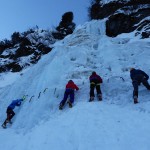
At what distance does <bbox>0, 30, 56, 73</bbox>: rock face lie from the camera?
24.9 m

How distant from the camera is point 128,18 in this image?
21.7 meters

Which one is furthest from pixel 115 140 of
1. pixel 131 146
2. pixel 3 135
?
pixel 3 135

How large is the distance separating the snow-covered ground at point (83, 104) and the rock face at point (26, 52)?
6.31 m

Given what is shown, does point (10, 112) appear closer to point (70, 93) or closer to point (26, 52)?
point (70, 93)

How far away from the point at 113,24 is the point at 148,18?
3151mm

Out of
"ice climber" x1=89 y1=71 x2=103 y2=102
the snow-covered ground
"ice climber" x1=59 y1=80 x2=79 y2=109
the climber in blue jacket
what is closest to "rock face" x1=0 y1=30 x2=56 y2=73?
the snow-covered ground

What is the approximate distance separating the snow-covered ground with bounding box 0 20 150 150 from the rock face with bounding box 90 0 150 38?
1.17 m

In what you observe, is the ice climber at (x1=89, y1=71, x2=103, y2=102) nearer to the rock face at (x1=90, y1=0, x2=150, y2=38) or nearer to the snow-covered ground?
the snow-covered ground

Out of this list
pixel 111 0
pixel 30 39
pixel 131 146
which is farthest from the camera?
pixel 30 39

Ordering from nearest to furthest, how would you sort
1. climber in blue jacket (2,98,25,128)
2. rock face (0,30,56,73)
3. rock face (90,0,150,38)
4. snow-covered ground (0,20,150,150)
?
snow-covered ground (0,20,150,150) → climber in blue jacket (2,98,25,128) → rock face (90,0,150,38) → rock face (0,30,56,73)

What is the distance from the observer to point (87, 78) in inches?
578

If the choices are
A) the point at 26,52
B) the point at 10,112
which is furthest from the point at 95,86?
the point at 26,52

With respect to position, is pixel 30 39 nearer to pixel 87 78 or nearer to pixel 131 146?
pixel 87 78

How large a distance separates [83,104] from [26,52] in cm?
1581
